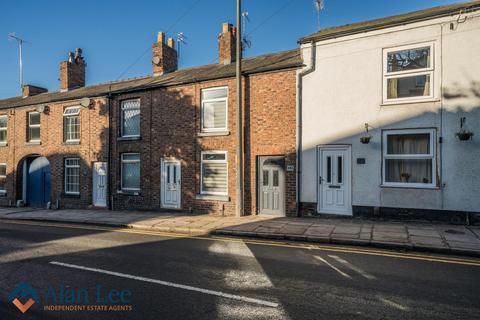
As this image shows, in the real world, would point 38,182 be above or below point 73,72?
below

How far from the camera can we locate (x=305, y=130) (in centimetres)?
1213

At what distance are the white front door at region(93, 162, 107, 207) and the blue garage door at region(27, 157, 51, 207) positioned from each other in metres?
3.97

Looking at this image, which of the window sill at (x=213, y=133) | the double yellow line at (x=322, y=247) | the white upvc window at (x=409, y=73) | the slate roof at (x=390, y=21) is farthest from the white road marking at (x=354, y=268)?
the slate roof at (x=390, y=21)

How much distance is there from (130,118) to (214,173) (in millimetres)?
5875

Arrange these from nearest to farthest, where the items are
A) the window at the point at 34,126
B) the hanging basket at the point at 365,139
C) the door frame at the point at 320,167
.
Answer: the hanging basket at the point at 365,139 → the door frame at the point at 320,167 → the window at the point at 34,126

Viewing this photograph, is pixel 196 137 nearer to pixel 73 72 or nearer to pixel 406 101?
pixel 406 101

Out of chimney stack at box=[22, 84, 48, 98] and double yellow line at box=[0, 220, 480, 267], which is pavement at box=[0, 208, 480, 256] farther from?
chimney stack at box=[22, 84, 48, 98]

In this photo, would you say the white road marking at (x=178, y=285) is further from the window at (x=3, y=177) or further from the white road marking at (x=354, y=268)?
the window at (x=3, y=177)

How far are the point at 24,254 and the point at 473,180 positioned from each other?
12.7m

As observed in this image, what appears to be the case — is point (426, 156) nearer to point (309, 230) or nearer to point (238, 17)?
point (309, 230)

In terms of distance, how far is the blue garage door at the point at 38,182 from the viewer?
18703mm

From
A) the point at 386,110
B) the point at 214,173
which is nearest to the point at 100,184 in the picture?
the point at 214,173

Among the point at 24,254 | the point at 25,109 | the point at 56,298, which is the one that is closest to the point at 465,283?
the point at 56,298

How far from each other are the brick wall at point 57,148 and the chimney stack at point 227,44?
6.82 meters
